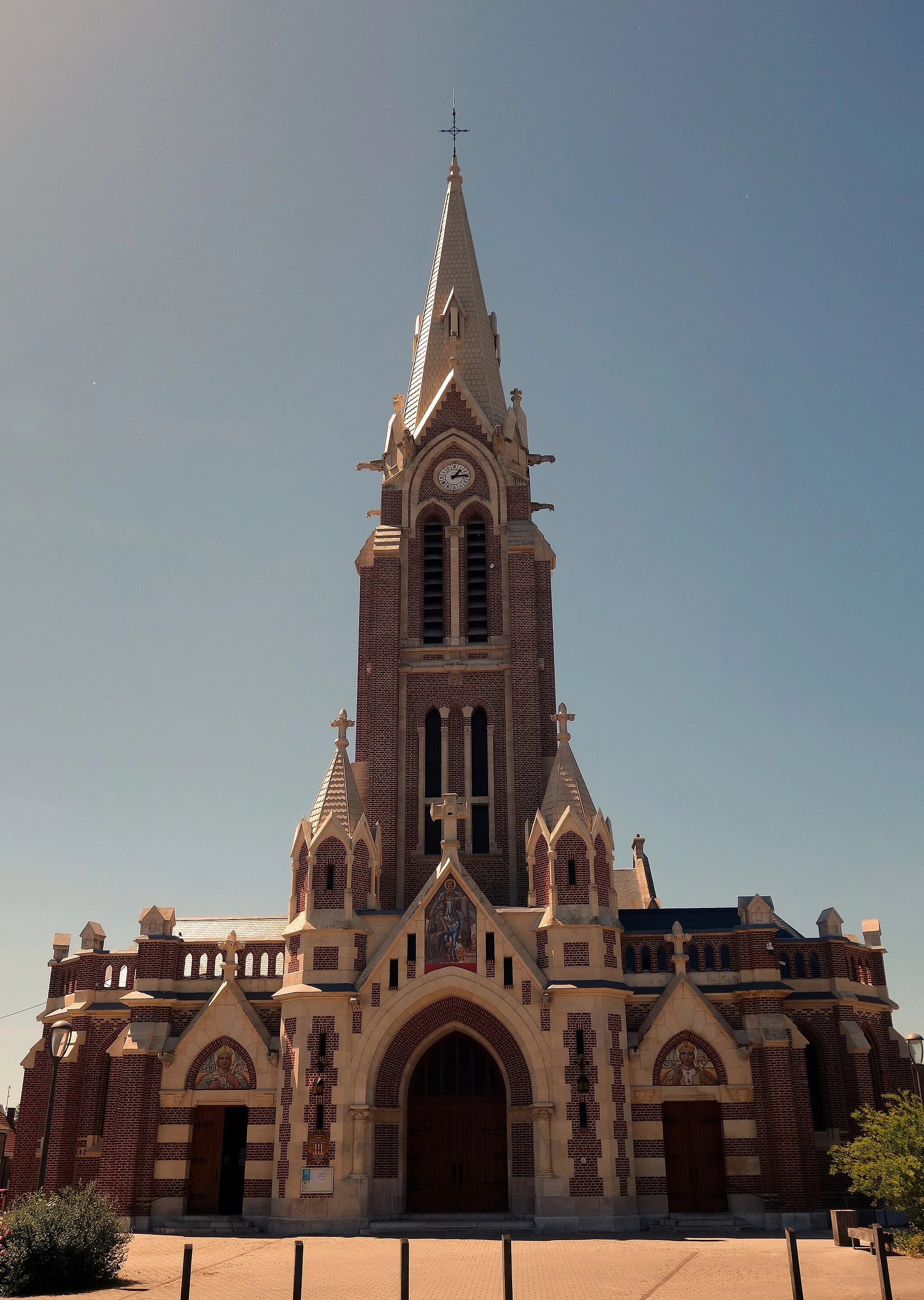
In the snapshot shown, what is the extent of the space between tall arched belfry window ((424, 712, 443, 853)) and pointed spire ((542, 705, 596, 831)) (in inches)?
164

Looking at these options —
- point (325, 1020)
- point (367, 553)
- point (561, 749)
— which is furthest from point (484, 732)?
point (325, 1020)

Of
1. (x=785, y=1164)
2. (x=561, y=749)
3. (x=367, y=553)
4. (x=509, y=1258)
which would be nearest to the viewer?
(x=509, y=1258)

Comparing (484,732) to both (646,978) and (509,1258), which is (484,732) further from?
(509,1258)

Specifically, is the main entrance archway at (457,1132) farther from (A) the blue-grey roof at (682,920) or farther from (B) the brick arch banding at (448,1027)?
(A) the blue-grey roof at (682,920)

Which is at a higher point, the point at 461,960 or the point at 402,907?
the point at 402,907

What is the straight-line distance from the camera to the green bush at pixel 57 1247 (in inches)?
729

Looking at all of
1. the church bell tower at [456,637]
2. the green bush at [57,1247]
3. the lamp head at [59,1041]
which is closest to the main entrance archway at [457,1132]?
the church bell tower at [456,637]

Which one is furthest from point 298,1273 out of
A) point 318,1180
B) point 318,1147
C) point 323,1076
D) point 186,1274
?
point 323,1076

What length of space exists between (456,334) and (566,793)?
844 inches

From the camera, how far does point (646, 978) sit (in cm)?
3325

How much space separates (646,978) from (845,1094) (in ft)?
22.4

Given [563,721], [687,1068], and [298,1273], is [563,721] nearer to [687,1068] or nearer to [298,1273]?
[687,1068]

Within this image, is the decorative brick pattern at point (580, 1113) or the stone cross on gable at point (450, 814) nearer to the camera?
the decorative brick pattern at point (580, 1113)

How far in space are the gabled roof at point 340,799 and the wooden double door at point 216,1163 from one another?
856cm
